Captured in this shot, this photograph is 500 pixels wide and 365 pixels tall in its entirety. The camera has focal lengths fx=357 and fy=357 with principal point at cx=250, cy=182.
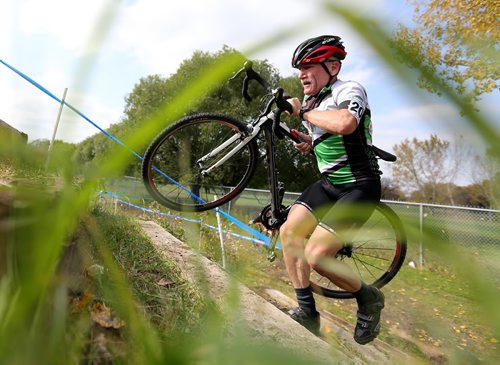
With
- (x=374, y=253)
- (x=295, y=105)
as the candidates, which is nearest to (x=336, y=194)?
(x=295, y=105)

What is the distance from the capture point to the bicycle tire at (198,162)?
262 centimetres

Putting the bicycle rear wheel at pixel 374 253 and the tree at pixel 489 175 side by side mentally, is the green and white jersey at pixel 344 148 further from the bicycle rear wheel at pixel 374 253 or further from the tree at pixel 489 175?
the tree at pixel 489 175

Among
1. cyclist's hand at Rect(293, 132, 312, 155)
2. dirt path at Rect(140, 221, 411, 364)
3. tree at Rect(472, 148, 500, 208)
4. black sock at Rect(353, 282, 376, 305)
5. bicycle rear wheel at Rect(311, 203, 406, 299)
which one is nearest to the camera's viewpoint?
tree at Rect(472, 148, 500, 208)

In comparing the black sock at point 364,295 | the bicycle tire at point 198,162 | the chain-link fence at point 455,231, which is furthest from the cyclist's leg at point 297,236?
the chain-link fence at point 455,231

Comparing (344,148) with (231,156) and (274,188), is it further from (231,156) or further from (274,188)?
(231,156)

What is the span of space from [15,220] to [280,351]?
0.40 meters

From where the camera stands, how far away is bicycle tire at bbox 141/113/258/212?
262cm

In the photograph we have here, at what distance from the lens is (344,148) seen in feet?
7.91

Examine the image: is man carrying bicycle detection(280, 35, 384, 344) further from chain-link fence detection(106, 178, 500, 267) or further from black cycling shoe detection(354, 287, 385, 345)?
chain-link fence detection(106, 178, 500, 267)

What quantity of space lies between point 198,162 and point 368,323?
1.80 meters

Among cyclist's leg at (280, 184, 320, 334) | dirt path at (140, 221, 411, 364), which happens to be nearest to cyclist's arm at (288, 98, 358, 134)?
cyclist's leg at (280, 184, 320, 334)

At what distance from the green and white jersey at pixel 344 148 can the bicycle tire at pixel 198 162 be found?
2.40ft

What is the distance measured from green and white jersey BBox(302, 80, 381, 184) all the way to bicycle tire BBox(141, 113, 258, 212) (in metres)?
0.73

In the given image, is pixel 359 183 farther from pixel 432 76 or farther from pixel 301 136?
pixel 432 76
